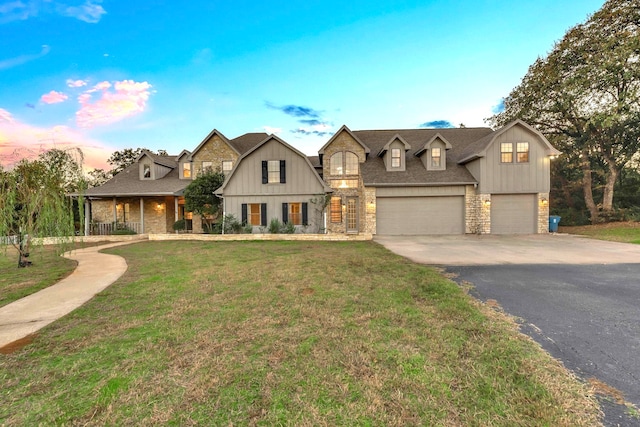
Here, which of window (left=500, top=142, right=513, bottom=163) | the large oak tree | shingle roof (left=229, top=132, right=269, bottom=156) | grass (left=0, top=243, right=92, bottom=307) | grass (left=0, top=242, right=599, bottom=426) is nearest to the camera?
grass (left=0, top=242, right=599, bottom=426)

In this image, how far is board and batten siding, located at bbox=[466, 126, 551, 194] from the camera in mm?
15359

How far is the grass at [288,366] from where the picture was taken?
192 centimetres

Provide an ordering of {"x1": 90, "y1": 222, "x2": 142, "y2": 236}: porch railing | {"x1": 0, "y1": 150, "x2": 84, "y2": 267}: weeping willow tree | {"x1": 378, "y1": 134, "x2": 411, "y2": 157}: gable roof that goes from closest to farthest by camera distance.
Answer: {"x1": 0, "y1": 150, "x2": 84, "y2": 267}: weeping willow tree, {"x1": 378, "y1": 134, "x2": 411, "y2": 157}: gable roof, {"x1": 90, "y1": 222, "x2": 142, "y2": 236}: porch railing

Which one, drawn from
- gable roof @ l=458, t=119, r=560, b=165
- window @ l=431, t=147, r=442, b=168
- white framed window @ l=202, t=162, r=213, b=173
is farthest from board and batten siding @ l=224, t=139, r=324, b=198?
gable roof @ l=458, t=119, r=560, b=165

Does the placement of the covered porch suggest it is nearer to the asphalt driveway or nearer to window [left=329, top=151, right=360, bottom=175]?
window [left=329, top=151, right=360, bottom=175]

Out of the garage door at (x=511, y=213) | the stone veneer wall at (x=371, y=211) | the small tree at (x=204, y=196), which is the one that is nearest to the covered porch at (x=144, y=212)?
the small tree at (x=204, y=196)

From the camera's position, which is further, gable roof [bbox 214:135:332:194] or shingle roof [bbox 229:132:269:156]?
shingle roof [bbox 229:132:269:156]

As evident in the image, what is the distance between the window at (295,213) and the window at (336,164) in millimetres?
3480

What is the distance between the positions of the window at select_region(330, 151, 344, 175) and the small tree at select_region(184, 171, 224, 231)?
7143 mm

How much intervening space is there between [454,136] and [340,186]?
9.95 metres

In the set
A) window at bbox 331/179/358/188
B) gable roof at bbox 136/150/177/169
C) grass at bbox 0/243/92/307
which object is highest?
gable roof at bbox 136/150/177/169

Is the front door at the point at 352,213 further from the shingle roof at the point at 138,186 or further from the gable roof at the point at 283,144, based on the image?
the shingle roof at the point at 138,186

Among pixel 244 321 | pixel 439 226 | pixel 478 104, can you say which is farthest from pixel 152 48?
pixel 478 104

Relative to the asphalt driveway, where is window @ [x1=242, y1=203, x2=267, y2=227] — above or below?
above
